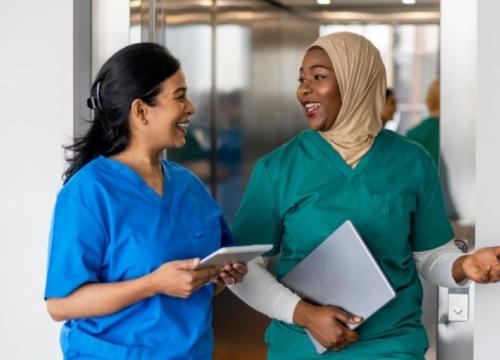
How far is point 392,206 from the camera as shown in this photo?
233cm

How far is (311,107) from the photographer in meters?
2.34

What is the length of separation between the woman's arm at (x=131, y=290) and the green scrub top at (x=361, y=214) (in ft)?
1.24

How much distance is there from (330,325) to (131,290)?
0.46 metres

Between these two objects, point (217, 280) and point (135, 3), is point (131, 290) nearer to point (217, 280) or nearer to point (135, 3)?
point (217, 280)

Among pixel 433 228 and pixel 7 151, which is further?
pixel 7 151

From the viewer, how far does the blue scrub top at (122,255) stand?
2.04m

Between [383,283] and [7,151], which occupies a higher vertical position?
[7,151]

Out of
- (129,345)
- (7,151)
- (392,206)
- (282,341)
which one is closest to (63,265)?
(129,345)

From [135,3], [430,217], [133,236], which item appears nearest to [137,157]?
[133,236]

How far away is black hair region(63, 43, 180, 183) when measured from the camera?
213 centimetres

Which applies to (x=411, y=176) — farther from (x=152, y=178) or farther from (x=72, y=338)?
(x=72, y=338)

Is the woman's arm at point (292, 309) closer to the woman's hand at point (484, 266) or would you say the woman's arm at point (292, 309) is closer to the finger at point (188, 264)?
the woman's hand at point (484, 266)

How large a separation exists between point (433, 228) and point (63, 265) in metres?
0.88

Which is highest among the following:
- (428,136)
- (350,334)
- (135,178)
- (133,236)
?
(428,136)
